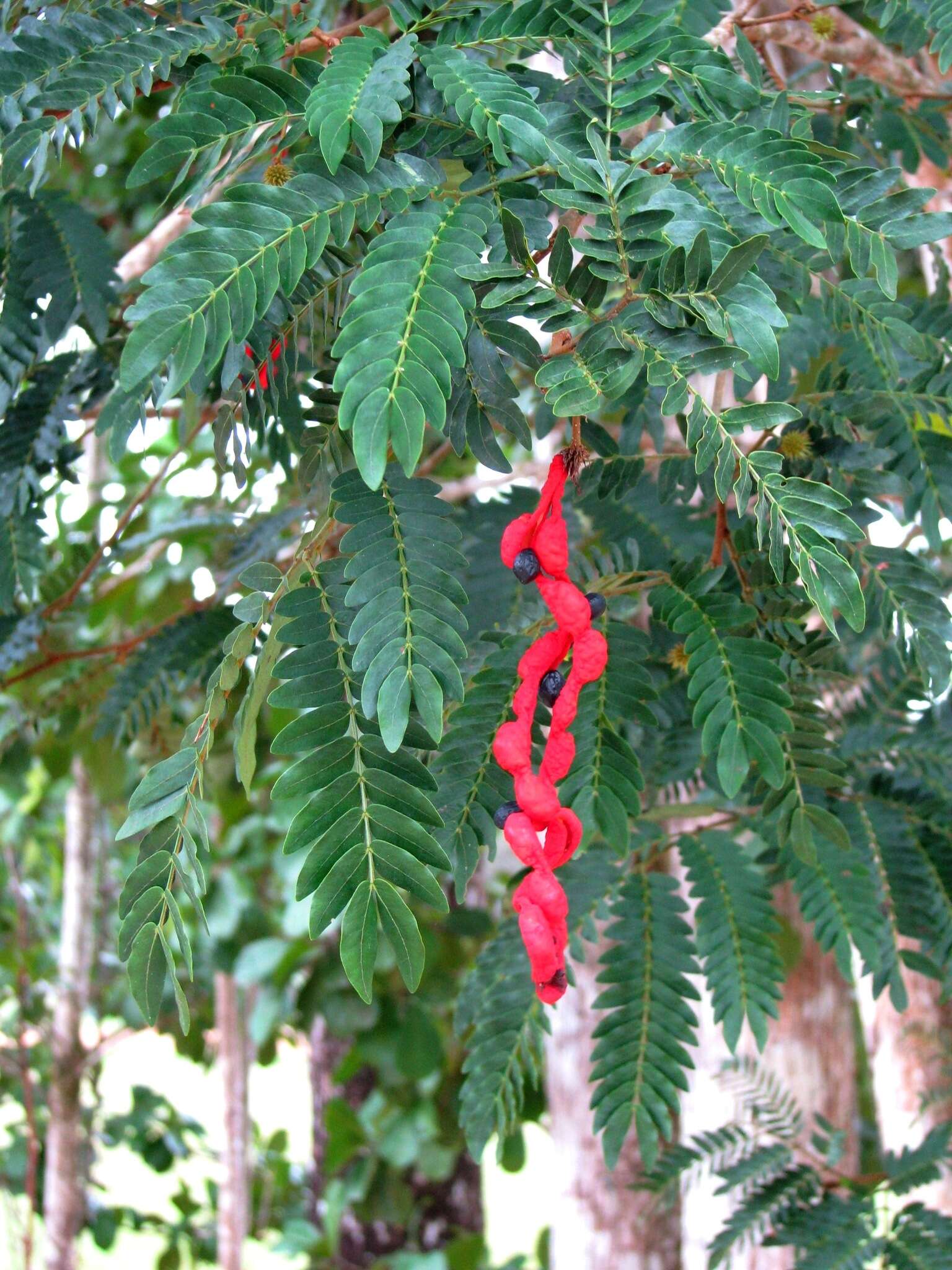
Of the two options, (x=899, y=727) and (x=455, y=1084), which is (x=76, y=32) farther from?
(x=455, y=1084)

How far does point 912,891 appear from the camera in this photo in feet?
3.88

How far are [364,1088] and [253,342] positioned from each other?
283cm

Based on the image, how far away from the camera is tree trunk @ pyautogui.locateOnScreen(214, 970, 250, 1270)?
2729mm

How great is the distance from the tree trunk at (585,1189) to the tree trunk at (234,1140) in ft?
2.94

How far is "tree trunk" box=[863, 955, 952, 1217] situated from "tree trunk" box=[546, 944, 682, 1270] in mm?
427

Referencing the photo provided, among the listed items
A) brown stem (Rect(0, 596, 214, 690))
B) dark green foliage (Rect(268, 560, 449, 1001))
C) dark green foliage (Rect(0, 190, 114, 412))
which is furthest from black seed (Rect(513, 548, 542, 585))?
brown stem (Rect(0, 596, 214, 690))

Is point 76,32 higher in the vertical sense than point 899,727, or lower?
higher

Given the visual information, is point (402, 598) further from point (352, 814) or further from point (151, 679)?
point (151, 679)

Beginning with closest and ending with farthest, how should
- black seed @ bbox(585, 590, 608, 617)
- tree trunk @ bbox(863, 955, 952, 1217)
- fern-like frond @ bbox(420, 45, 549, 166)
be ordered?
fern-like frond @ bbox(420, 45, 549, 166)
black seed @ bbox(585, 590, 608, 617)
tree trunk @ bbox(863, 955, 952, 1217)

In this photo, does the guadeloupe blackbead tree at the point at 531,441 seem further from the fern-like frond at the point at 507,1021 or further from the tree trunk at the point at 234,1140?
the tree trunk at the point at 234,1140

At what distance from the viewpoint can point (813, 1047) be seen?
6.35 feet

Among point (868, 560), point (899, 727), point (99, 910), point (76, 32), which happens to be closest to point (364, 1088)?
point (99, 910)

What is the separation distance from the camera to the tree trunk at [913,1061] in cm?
188

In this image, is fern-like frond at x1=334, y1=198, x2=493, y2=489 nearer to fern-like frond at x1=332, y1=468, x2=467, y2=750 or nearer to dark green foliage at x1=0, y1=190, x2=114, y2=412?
fern-like frond at x1=332, y1=468, x2=467, y2=750
